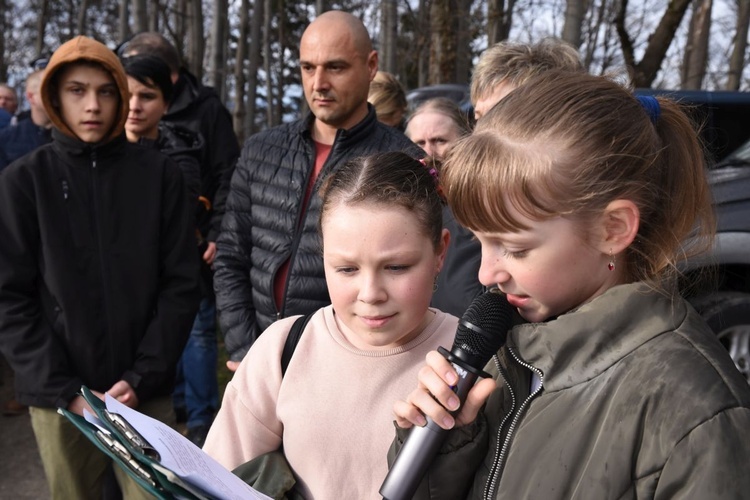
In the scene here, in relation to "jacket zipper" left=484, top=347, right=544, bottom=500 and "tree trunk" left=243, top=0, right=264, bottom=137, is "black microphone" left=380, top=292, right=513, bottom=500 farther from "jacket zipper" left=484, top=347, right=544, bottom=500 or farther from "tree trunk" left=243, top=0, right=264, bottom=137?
"tree trunk" left=243, top=0, right=264, bottom=137

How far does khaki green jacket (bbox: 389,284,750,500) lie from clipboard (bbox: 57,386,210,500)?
49 centimetres

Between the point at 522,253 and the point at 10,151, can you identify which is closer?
the point at 522,253

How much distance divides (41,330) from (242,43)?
29.8 ft

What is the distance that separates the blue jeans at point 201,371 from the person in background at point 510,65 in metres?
2.52

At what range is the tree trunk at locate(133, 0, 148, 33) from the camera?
7.82 m

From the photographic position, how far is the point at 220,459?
5.84 ft

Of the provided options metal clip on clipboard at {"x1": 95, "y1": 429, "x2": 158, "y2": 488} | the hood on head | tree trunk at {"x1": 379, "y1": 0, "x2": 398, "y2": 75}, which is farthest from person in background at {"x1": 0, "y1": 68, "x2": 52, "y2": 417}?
metal clip on clipboard at {"x1": 95, "y1": 429, "x2": 158, "y2": 488}

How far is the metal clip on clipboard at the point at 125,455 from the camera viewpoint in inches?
47.8

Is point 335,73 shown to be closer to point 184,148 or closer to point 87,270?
→ point 87,270

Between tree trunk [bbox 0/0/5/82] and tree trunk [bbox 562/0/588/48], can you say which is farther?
tree trunk [bbox 0/0/5/82]

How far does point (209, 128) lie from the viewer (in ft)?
15.6

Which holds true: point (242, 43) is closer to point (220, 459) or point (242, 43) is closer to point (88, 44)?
point (88, 44)

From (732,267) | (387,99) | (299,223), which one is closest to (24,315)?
(299,223)

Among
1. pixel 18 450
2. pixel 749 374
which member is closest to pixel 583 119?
pixel 749 374
